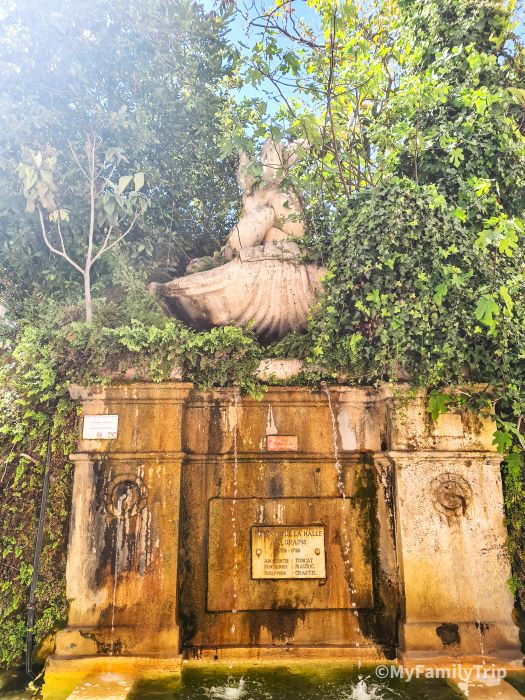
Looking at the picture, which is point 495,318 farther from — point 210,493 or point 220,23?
point 220,23

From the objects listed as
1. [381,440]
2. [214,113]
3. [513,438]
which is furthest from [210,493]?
[214,113]

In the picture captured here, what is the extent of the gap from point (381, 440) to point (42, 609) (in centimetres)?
297

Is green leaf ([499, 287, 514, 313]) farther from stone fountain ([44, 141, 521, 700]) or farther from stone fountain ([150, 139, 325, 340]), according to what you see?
stone fountain ([150, 139, 325, 340])

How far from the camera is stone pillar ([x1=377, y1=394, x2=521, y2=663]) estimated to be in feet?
11.4

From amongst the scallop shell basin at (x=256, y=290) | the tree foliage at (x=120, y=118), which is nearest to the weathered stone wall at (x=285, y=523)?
the scallop shell basin at (x=256, y=290)

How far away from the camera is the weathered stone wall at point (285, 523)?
11.5 ft

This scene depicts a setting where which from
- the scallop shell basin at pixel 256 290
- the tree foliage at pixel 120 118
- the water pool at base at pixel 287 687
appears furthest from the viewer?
the tree foliage at pixel 120 118

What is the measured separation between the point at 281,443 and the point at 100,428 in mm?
1476

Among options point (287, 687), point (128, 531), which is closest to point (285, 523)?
point (287, 687)

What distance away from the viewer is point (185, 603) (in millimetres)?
3676

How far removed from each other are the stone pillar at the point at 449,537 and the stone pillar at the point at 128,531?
174cm

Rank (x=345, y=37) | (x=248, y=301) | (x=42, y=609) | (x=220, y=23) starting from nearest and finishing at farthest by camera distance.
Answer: (x=42, y=609)
(x=248, y=301)
(x=220, y=23)
(x=345, y=37)

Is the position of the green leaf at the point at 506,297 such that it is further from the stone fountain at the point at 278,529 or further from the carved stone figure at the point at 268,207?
the carved stone figure at the point at 268,207

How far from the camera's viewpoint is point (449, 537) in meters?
3.65
